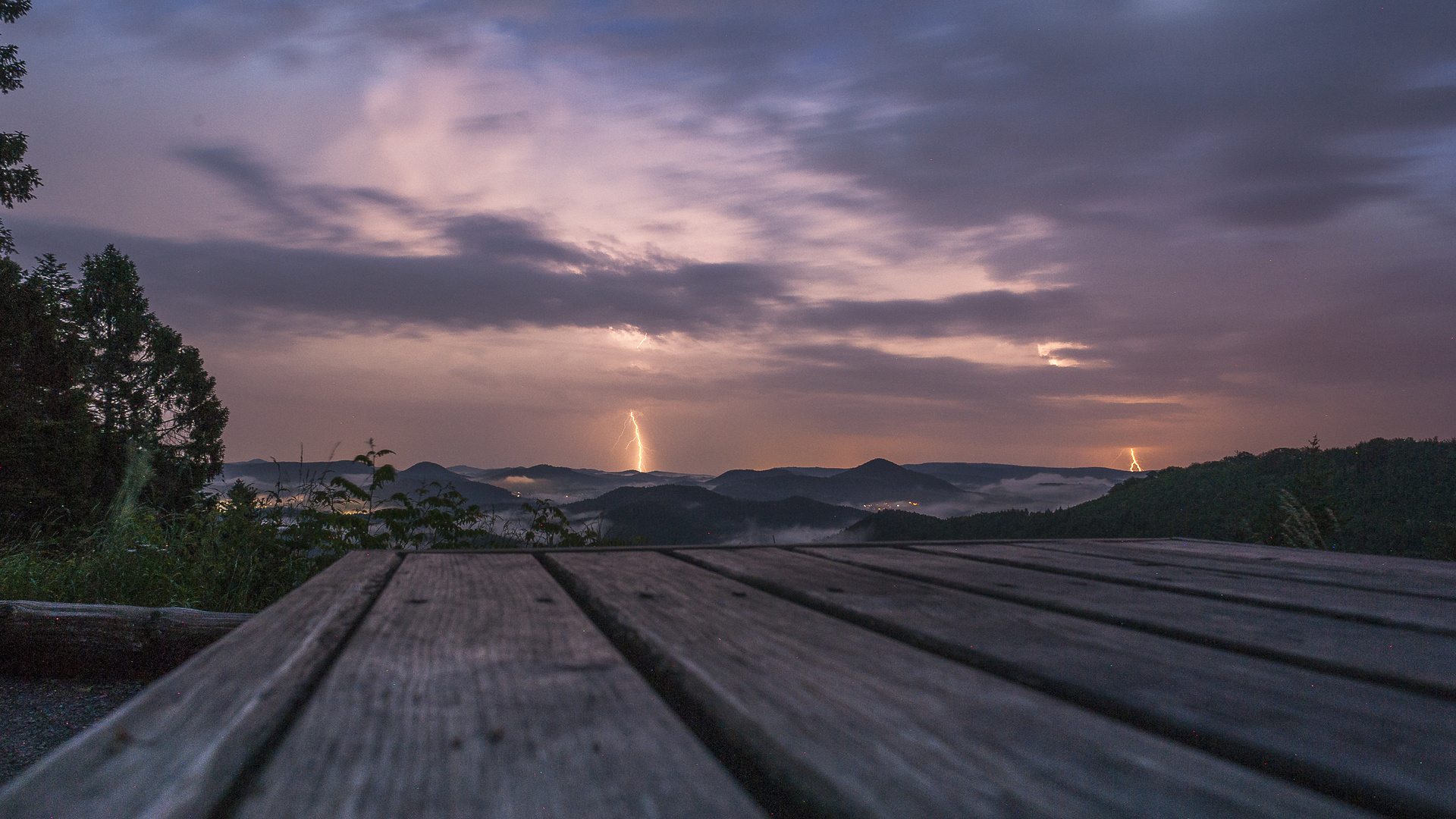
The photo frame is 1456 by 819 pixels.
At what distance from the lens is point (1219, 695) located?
805 mm

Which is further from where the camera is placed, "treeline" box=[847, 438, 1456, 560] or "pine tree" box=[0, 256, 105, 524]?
"treeline" box=[847, 438, 1456, 560]

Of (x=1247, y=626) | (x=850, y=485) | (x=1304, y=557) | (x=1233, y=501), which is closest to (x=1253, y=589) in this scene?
(x=1247, y=626)

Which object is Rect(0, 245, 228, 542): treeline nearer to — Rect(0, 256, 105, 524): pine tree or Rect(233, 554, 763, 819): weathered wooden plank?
Rect(0, 256, 105, 524): pine tree

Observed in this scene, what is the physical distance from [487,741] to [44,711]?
4.24m

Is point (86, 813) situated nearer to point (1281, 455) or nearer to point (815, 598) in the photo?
point (815, 598)

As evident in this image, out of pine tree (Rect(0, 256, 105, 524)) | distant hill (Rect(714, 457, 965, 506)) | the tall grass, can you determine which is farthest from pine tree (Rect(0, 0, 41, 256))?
distant hill (Rect(714, 457, 965, 506))

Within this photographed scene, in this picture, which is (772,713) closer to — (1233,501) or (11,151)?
(11,151)

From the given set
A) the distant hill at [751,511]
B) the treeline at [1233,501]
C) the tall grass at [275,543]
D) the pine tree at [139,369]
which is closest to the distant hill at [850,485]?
the distant hill at [751,511]

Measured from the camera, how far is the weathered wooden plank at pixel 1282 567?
1820mm

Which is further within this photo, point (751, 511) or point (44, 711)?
point (751, 511)

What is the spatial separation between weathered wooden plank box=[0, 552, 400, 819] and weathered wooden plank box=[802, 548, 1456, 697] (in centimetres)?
121

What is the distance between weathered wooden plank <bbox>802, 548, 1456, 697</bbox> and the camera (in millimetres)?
964

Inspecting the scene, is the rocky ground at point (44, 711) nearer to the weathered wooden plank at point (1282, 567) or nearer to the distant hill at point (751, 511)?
the weathered wooden plank at point (1282, 567)

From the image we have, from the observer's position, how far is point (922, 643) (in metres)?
1.00
